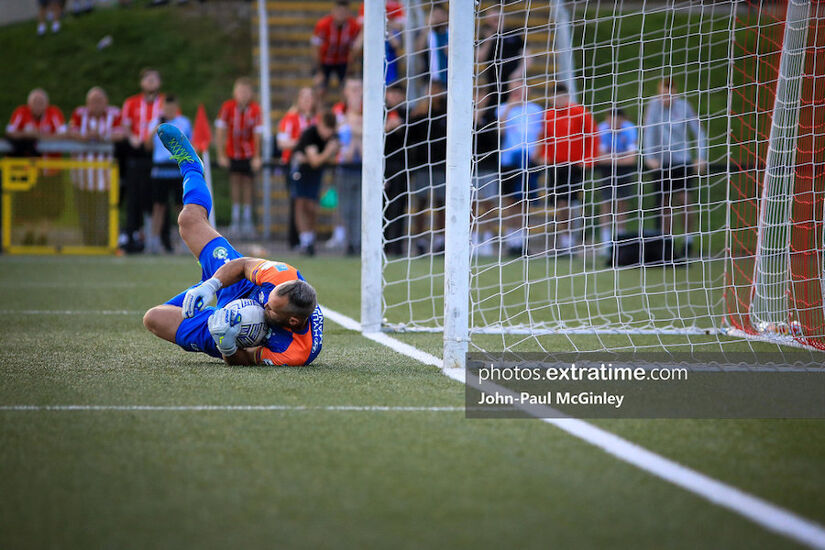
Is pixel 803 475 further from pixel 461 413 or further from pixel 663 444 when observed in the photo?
pixel 461 413

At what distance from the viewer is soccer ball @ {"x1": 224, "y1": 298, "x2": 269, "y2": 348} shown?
15.2 ft

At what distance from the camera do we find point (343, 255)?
14672mm

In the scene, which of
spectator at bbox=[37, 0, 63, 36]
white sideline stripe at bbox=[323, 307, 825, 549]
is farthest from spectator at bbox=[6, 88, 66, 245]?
spectator at bbox=[37, 0, 63, 36]

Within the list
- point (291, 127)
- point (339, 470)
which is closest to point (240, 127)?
point (291, 127)

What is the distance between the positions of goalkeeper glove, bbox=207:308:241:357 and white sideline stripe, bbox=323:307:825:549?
1481 millimetres

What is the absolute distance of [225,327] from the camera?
4.62 metres

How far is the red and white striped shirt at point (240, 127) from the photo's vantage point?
14.6 metres

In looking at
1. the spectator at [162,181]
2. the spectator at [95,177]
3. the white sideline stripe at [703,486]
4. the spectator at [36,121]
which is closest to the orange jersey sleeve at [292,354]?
the white sideline stripe at [703,486]

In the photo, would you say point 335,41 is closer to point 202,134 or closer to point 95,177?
point 202,134

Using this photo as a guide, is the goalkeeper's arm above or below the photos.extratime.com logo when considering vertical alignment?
above

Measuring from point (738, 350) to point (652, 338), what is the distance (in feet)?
1.95

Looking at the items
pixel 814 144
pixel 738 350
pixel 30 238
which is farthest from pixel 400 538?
pixel 30 238

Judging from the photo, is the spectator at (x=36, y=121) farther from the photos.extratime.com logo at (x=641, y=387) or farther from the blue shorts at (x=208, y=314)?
the photos.extratime.com logo at (x=641, y=387)

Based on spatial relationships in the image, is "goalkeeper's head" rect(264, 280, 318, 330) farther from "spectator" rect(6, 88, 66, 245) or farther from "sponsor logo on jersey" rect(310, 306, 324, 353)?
"spectator" rect(6, 88, 66, 245)
